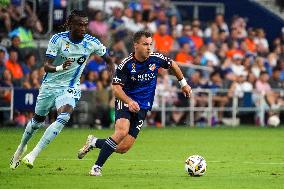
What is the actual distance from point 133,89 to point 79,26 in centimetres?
132

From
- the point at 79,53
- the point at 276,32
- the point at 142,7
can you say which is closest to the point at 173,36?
the point at 142,7

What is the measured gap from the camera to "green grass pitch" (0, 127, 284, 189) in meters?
12.6

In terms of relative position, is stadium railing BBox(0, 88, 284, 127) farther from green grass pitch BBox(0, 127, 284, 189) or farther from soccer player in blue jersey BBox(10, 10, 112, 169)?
soccer player in blue jersey BBox(10, 10, 112, 169)

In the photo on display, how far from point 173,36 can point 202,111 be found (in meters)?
3.04

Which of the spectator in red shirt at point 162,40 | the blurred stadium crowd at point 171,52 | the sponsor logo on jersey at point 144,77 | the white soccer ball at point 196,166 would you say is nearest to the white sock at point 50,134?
the sponsor logo on jersey at point 144,77

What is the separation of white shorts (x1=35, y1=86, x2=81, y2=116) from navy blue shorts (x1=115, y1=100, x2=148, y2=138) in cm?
96

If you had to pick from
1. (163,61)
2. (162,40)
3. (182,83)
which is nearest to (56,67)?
(163,61)

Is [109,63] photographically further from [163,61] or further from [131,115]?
[131,115]

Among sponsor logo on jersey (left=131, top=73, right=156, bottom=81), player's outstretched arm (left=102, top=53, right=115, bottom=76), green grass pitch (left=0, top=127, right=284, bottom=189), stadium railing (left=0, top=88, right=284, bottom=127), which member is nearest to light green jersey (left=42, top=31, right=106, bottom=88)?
player's outstretched arm (left=102, top=53, right=115, bottom=76)

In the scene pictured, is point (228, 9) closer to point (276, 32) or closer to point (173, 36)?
point (276, 32)

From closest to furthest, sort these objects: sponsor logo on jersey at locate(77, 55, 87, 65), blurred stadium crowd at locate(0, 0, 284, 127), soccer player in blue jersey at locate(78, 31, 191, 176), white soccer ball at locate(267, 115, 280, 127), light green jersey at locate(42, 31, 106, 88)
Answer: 1. soccer player in blue jersey at locate(78, 31, 191, 176)
2. light green jersey at locate(42, 31, 106, 88)
3. sponsor logo on jersey at locate(77, 55, 87, 65)
4. blurred stadium crowd at locate(0, 0, 284, 127)
5. white soccer ball at locate(267, 115, 280, 127)

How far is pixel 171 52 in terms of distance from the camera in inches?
1200

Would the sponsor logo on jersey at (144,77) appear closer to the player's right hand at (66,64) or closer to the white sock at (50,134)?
the player's right hand at (66,64)

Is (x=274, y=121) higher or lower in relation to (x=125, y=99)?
lower
